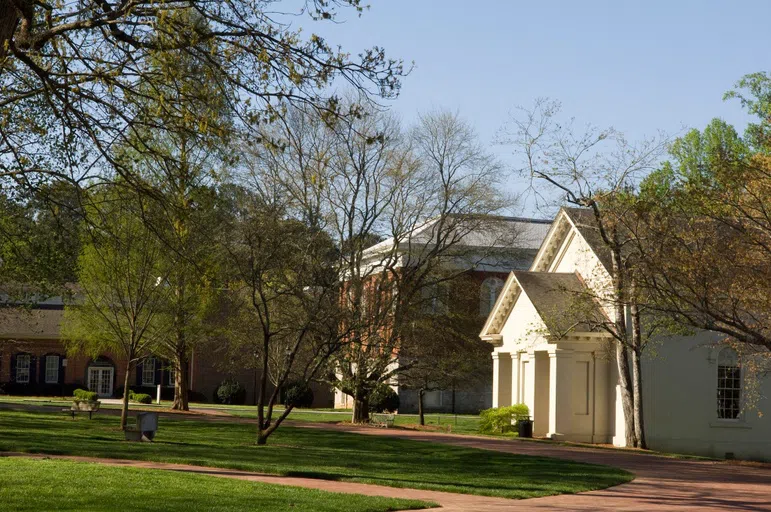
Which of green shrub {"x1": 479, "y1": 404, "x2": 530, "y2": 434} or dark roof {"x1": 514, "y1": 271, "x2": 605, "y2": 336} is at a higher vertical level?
dark roof {"x1": 514, "y1": 271, "x2": 605, "y2": 336}

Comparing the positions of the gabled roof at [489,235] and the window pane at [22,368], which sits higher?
the gabled roof at [489,235]

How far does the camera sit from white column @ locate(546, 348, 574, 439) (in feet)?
122

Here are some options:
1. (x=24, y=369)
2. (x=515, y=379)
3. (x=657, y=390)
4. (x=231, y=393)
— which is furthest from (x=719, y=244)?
(x=24, y=369)

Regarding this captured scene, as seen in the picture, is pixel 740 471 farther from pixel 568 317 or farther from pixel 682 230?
pixel 568 317

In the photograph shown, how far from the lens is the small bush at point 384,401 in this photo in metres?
51.2

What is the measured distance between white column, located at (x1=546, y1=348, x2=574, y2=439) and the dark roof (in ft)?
3.77

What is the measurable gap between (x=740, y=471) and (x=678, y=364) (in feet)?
33.8

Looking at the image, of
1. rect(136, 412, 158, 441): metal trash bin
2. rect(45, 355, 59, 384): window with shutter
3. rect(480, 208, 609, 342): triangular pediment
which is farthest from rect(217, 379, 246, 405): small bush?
rect(136, 412, 158, 441): metal trash bin

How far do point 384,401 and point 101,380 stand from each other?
894 inches

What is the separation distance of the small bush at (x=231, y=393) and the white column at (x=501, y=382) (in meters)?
24.6

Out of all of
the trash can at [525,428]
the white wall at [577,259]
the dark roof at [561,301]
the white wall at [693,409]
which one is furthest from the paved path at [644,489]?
the white wall at [577,259]

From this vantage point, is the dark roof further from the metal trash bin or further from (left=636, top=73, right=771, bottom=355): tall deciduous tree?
the metal trash bin

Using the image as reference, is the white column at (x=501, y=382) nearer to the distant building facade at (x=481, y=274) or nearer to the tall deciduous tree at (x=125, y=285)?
the distant building facade at (x=481, y=274)

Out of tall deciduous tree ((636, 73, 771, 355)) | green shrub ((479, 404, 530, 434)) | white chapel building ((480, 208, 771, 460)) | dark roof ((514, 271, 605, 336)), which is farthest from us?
green shrub ((479, 404, 530, 434))
